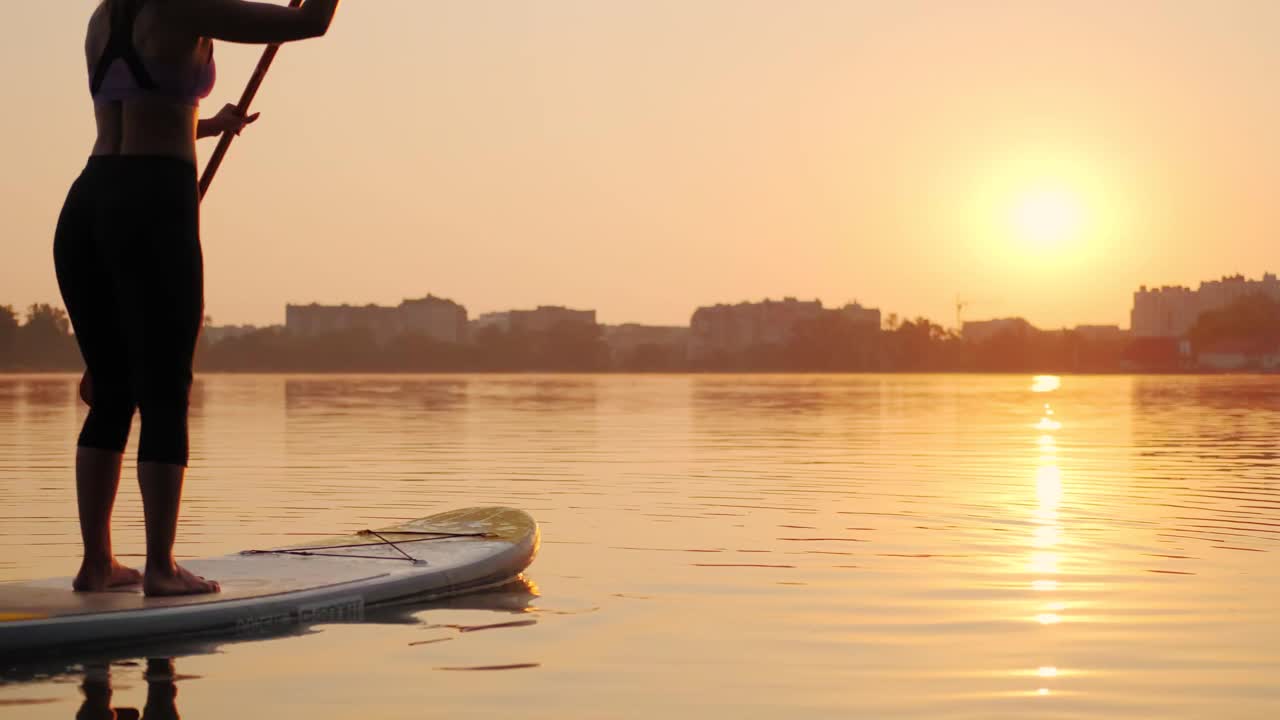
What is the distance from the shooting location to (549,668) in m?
6.30

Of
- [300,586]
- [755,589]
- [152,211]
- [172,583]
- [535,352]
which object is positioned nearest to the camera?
[152,211]

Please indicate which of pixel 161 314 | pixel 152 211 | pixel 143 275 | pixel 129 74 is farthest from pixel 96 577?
pixel 129 74

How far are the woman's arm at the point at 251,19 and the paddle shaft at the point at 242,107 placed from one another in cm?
67

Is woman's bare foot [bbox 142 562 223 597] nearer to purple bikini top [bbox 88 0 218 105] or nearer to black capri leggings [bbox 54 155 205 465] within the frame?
black capri leggings [bbox 54 155 205 465]

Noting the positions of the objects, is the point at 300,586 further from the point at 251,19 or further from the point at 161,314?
the point at 251,19

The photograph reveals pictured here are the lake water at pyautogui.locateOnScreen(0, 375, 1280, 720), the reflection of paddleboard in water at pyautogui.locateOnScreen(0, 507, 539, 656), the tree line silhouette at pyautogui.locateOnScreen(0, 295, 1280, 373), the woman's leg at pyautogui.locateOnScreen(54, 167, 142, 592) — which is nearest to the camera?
the lake water at pyautogui.locateOnScreen(0, 375, 1280, 720)

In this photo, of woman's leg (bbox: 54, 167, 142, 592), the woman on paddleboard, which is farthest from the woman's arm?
woman's leg (bbox: 54, 167, 142, 592)

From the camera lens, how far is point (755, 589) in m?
8.59

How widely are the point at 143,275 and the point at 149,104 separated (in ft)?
2.29

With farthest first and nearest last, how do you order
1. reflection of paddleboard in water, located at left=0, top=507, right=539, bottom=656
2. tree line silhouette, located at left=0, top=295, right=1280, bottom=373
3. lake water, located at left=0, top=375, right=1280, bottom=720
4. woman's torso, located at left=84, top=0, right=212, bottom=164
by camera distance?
1. tree line silhouette, located at left=0, top=295, right=1280, bottom=373
2. woman's torso, located at left=84, top=0, right=212, bottom=164
3. reflection of paddleboard in water, located at left=0, top=507, right=539, bottom=656
4. lake water, located at left=0, top=375, right=1280, bottom=720

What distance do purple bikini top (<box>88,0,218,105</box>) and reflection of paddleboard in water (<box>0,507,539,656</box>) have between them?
6.86ft

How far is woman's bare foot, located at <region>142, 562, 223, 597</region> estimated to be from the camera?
680 centimetres

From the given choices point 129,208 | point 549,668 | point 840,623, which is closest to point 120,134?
point 129,208

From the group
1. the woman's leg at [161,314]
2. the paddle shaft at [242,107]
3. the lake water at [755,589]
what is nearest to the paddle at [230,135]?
the paddle shaft at [242,107]
